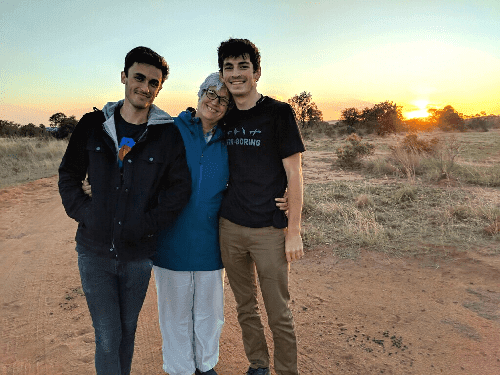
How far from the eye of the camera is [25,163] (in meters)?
14.1

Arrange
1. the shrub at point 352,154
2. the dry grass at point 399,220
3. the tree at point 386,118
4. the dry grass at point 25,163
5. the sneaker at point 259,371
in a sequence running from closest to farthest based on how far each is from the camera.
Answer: the sneaker at point 259,371 < the dry grass at point 399,220 < the dry grass at point 25,163 < the shrub at point 352,154 < the tree at point 386,118

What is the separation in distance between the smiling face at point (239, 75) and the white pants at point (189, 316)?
1244mm

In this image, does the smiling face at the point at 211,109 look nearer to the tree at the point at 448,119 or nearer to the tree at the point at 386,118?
the tree at the point at 386,118

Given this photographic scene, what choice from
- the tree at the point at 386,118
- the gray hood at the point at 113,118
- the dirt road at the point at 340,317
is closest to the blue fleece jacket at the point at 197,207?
the gray hood at the point at 113,118

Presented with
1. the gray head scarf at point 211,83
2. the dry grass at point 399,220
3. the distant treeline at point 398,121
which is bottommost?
→ the dry grass at point 399,220

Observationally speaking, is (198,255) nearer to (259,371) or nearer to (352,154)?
(259,371)

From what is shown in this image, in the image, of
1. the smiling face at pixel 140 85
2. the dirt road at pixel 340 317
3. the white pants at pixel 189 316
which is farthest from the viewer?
the dirt road at pixel 340 317

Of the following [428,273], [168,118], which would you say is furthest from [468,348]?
[168,118]

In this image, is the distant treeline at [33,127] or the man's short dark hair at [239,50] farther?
the distant treeline at [33,127]

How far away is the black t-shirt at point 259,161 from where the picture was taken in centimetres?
216

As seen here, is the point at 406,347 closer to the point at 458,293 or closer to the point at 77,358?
the point at 458,293

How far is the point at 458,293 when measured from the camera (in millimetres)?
3701

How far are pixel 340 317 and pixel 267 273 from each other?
5.14ft

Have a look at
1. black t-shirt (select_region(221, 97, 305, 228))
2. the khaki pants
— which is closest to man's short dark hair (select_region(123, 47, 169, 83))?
black t-shirt (select_region(221, 97, 305, 228))
